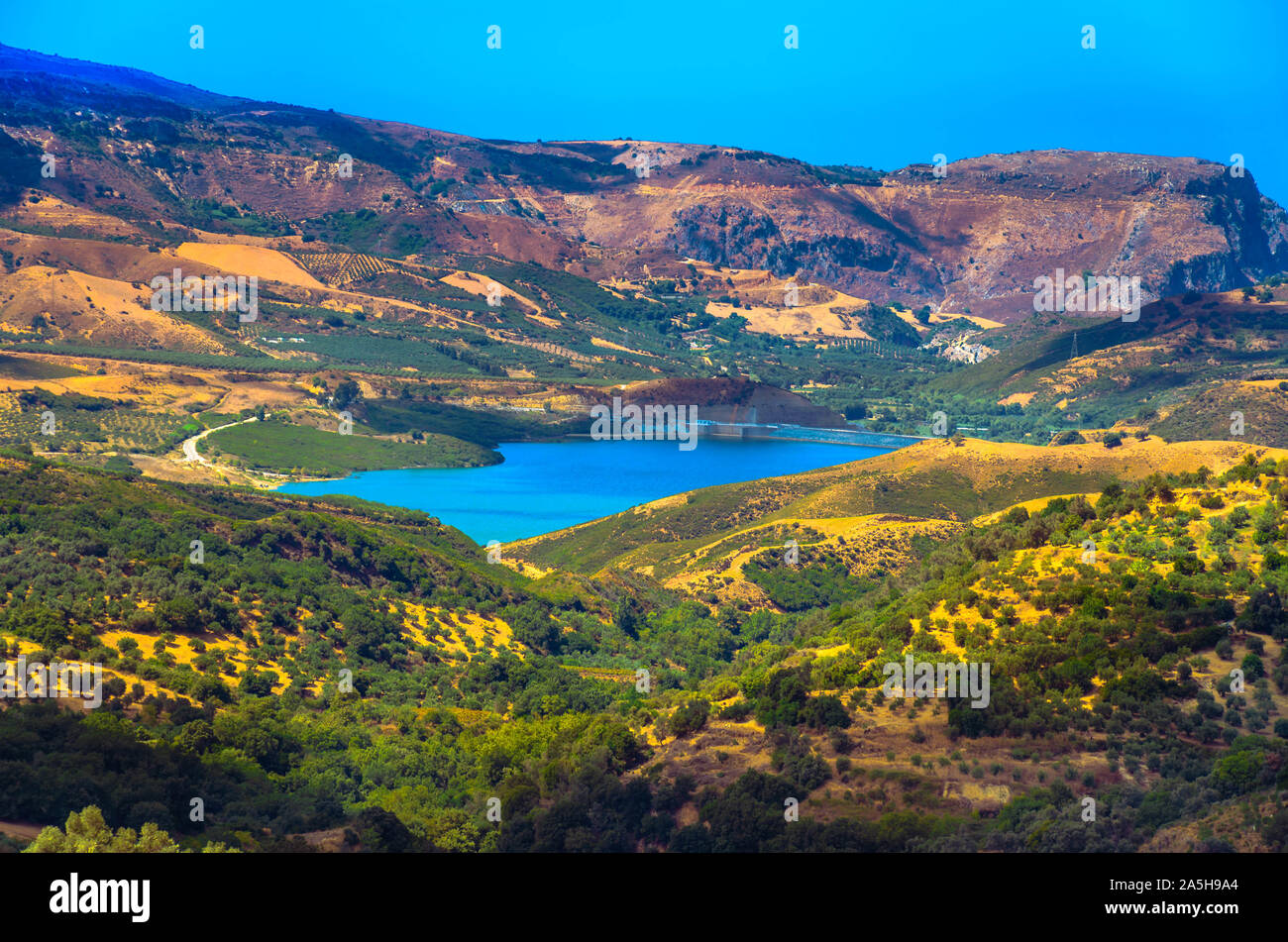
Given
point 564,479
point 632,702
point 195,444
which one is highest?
point 195,444

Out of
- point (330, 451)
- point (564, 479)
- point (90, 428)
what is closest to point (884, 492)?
point (564, 479)

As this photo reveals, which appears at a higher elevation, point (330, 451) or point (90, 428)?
point (90, 428)

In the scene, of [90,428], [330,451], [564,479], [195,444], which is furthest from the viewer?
[330,451]

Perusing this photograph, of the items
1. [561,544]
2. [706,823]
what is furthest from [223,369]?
[706,823]

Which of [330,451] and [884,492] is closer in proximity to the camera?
[884,492]

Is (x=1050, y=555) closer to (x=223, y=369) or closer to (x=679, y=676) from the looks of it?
(x=679, y=676)

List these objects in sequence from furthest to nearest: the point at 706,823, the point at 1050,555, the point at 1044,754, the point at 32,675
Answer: the point at 1050,555
the point at 32,675
the point at 1044,754
the point at 706,823

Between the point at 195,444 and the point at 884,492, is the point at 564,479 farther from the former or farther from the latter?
the point at 884,492

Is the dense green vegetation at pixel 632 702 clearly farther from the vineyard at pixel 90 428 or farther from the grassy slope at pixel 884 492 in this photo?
the vineyard at pixel 90 428

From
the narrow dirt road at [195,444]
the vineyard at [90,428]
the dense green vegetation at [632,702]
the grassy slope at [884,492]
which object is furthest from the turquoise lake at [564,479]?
the dense green vegetation at [632,702]
